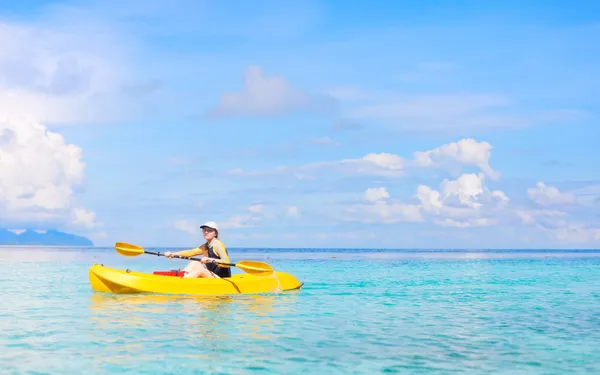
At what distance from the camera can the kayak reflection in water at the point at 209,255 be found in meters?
15.8

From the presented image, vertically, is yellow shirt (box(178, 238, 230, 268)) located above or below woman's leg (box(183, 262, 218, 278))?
above

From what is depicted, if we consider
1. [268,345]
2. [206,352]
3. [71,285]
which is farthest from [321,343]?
[71,285]

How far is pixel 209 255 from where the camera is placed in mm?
16188

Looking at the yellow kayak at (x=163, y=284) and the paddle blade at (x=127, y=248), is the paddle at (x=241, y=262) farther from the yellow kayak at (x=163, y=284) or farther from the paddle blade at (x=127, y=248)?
the yellow kayak at (x=163, y=284)

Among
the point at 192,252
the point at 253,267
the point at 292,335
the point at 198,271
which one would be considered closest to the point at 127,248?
the point at 192,252

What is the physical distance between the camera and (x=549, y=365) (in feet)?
29.6

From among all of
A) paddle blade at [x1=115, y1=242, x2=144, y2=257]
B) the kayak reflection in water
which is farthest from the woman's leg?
paddle blade at [x1=115, y1=242, x2=144, y2=257]

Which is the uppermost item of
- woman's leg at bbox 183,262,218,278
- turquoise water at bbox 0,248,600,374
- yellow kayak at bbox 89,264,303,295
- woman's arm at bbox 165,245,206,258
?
woman's arm at bbox 165,245,206,258

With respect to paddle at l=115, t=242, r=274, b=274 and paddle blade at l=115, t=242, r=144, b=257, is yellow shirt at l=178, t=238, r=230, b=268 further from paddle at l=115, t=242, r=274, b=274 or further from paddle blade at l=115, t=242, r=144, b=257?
paddle blade at l=115, t=242, r=144, b=257

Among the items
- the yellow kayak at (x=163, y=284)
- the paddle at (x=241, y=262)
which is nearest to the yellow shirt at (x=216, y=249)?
the paddle at (x=241, y=262)

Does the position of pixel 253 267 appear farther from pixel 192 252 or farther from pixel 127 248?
pixel 127 248

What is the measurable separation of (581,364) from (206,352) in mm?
5151

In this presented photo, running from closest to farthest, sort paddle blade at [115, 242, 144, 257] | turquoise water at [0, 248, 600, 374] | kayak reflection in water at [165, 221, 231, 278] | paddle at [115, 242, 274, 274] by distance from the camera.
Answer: turquoise water at [0, 248, 600, 374], kayak reflection in water at [165, 221, 231, 278], paddle at [115, 242, 274, 274], paddle blade at [115, 242, 144, 257]

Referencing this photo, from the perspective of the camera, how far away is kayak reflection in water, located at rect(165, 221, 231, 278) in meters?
15.8
